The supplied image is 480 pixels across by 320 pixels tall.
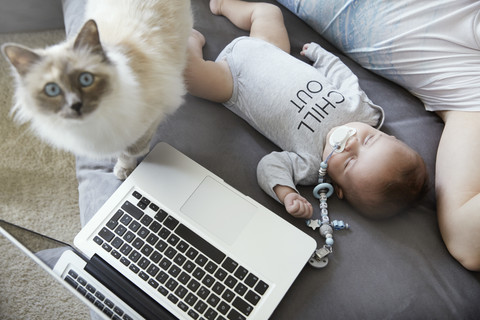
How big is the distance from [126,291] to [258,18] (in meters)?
0.93

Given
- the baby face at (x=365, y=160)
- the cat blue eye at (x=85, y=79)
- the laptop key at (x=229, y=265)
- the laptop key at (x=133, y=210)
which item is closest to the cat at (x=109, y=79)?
the cat blue eye at (x=85, y=79)

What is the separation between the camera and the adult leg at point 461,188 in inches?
34.6

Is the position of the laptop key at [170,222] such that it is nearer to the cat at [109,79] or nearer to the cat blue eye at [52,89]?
the cat at [109,79]

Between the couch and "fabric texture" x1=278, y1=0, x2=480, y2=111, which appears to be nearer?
the couch

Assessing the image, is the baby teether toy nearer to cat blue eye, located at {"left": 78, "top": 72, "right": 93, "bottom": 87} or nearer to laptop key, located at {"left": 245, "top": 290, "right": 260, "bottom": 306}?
laptop key, located at {"left": 245, "top": 290, "right": 260, "bottom": 306}

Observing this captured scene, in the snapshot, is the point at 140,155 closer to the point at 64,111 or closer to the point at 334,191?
the point at 64,111

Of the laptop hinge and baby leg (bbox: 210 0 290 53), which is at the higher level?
baby leg (bbox: 210 0 290 53)

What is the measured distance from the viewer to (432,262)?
918 mm

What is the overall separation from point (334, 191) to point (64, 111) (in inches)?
29.1

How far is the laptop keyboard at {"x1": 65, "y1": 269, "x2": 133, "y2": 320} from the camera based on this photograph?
767 millimetres

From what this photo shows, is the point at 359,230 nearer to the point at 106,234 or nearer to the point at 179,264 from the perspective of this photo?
the point at 179,264

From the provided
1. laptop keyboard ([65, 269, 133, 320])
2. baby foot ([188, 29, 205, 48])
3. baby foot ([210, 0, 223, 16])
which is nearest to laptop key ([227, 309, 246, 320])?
laptop keyboard ([65, 269, 133, 320])

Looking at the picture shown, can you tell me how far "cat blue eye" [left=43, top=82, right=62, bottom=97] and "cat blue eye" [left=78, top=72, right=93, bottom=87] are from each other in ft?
0.14

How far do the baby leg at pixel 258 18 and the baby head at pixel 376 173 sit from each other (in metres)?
0.42
